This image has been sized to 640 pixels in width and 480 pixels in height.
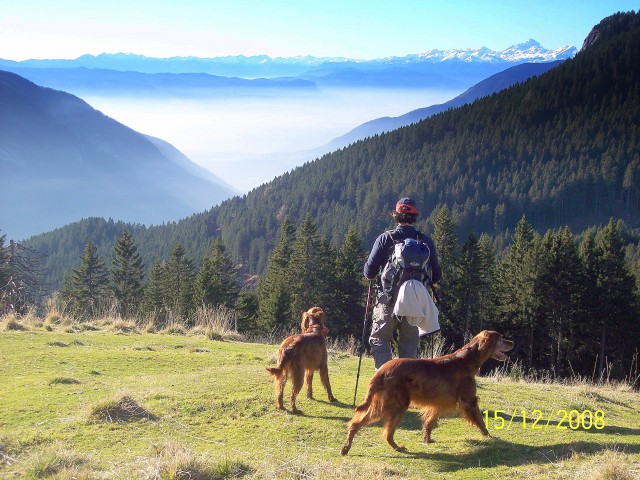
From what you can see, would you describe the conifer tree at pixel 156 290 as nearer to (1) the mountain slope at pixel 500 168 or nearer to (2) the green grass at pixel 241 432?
(2) the green grass at pixel 241 432

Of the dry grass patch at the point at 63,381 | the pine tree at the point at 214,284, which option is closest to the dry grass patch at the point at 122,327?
the dry grass patch at the point at 63,381

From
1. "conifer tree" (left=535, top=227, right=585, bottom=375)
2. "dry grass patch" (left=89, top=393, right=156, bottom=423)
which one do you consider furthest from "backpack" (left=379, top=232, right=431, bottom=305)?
"conifer tree" (left=535, top=227, right=585, bottom=375)

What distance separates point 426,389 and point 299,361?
186 cm

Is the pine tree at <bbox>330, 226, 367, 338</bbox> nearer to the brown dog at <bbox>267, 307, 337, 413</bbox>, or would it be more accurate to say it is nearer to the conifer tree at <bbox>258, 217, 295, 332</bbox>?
the conifer tree at <bbox>258, 217, 295, 332</bbox>

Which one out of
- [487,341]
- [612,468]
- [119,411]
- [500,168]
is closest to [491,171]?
[500,168]

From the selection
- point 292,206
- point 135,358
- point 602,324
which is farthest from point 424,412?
point 292,206

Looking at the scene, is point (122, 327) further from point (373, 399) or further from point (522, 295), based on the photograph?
point (522, 295)

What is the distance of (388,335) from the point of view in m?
6.82

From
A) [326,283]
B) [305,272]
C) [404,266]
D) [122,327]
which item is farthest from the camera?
[305,272]

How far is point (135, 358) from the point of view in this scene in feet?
30.9

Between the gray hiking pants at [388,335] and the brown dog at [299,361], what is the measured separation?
0.71 metres

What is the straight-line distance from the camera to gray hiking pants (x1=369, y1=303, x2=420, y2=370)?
6730 mm

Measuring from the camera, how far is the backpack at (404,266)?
6.43 m

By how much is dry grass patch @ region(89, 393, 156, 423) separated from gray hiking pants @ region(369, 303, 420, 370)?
2839 millimetres
